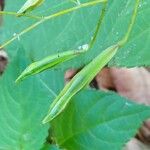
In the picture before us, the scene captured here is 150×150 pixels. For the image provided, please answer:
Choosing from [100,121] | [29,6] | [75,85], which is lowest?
[100,121]

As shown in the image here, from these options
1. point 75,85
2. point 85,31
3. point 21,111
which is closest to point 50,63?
point 75,85

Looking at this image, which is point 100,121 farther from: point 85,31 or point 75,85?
point 75,85

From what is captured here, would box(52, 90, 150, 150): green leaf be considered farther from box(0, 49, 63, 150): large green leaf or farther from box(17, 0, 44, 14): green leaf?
box(17, 0, 44, 14): green leaf

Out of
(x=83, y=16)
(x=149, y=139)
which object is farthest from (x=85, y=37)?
(x=149, y=139)

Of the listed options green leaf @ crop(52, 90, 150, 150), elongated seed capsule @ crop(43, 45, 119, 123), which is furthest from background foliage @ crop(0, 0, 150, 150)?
elongated seed capsule @ crop(43, 45, 119, 123)

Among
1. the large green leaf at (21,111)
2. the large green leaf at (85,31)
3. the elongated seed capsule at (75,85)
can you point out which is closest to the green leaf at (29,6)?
the elongated seed capsule at (75,85)
